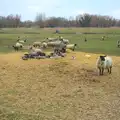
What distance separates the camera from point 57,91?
14.8 m

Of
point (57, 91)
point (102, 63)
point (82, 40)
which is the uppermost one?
point (102, 63)

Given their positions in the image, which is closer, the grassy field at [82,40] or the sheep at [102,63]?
the sheep at [102,63]

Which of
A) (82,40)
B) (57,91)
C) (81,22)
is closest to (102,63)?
(57,91)

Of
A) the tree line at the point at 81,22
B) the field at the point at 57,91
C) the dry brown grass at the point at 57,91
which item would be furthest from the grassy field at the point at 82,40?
the tree line at the point at 81,22

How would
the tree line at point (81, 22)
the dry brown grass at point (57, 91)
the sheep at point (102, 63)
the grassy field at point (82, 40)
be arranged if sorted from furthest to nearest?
the tree line at point (81, 22), the grassy field at point (82, 40), the sheep at point (102, 63), the dry brown grass at point (57, 91)

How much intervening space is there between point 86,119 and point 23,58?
538 inches

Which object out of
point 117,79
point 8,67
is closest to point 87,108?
point 117,79

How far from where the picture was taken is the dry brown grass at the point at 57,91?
11.3 metres

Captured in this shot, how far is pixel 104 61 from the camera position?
19.1m

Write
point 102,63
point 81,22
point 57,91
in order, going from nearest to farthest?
point 57,91 → point 102,63 → point 81,22

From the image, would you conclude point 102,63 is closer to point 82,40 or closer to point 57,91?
point 57,91

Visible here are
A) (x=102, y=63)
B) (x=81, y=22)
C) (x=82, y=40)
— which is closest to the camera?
(x=102, y=63)

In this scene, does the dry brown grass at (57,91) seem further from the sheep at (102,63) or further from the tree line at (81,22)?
the tree line at (81,22)

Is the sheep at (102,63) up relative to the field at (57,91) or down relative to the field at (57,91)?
up
